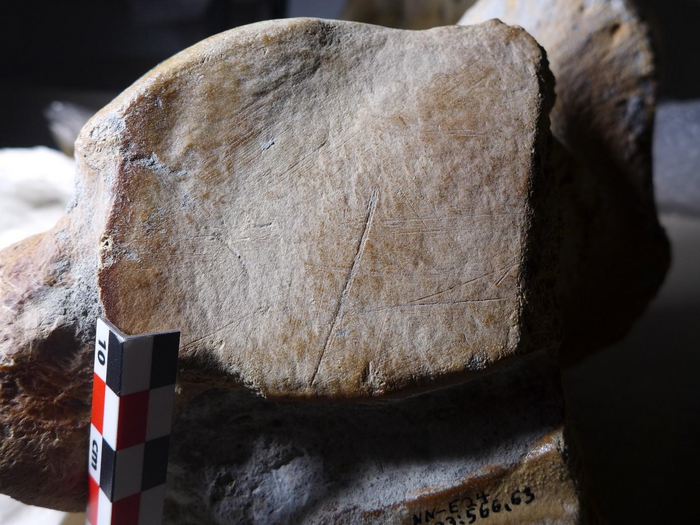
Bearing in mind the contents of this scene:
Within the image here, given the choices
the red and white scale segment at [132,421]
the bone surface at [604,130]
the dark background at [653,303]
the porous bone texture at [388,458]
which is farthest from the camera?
the dark background at [653,303]

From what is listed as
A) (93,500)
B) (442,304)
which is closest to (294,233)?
(442,304)

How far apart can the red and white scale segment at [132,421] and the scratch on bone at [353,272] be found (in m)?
0.18

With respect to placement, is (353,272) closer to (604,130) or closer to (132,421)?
(132,421)

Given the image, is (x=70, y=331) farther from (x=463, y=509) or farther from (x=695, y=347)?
(x=695, y=347)

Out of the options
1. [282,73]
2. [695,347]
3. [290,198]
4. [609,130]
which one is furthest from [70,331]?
[695,347]

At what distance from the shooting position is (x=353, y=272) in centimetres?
81

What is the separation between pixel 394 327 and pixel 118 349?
12.8 inches

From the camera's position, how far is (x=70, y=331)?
87 centimetres

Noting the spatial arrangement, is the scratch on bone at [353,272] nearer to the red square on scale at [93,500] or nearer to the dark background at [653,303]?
the red square on scale at [93,500]

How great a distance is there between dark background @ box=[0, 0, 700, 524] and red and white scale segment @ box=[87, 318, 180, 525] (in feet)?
3.00

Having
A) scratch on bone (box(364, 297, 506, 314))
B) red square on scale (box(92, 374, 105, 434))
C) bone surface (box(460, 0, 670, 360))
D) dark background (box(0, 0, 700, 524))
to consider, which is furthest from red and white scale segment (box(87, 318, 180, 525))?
dark background (box(0, 0, 700, 524))

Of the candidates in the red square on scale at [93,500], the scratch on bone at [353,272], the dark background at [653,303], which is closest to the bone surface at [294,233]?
the scratch on bone at [353,272]

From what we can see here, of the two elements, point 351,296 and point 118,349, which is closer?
point 118,349

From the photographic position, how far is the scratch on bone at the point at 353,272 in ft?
2.59
